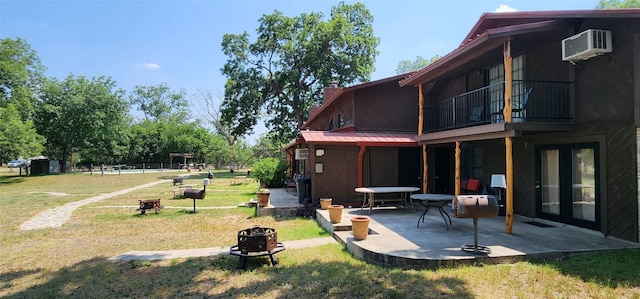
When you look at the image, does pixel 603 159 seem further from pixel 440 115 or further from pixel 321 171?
pixel 321 171

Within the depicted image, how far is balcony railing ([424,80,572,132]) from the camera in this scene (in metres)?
8.08

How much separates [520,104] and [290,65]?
26986mm

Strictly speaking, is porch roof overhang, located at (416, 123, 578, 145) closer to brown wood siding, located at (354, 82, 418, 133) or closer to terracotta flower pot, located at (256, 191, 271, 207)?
brown wood siding, located at (354, 82, 418, 133)

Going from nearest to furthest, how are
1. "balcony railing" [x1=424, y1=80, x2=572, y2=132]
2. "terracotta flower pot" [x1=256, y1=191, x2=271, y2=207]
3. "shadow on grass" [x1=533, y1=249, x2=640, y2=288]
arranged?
1. "shadow on grass" [x1=533, y1=249, x2=640, y2=288]
2. "balcony railing" [x1=424, y1=80, x2=572, y2=132]
3. "terracotta flower pot" [x1=256, y1=191, x2=271, y2=207]

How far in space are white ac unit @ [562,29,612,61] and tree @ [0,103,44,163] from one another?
Answer: 3513cm

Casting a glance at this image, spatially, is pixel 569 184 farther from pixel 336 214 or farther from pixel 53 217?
pixel 53 217

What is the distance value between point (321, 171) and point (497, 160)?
5.23 m

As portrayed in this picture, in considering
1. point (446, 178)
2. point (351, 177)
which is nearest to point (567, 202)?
point (446, 178)

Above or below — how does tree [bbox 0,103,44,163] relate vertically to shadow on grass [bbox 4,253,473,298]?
above

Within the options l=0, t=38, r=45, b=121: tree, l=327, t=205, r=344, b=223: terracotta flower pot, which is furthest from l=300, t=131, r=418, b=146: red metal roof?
l=0, t=38, r=45, b=121: tree

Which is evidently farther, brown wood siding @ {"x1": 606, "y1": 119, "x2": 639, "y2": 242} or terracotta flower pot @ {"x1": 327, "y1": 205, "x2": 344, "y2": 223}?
terracotta flower pot @ {"x1": 327, "y1": 205, "x2": 344, "y2": 223}

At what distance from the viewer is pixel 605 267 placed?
5316mm

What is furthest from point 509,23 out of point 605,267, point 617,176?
point 605,267

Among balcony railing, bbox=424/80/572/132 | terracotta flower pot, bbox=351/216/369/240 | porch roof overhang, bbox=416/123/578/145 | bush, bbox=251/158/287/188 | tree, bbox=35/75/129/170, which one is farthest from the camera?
tree, bbox=35/75/129/170
